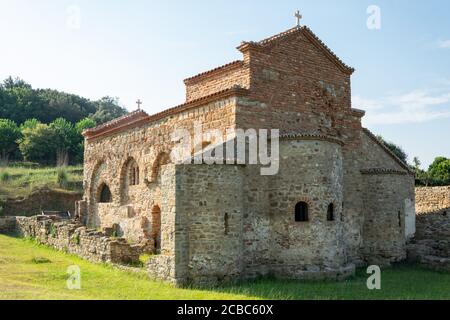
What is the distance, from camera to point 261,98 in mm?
14164

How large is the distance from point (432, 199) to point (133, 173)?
16.7 meters

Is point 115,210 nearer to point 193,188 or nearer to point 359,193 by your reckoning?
point 193,188

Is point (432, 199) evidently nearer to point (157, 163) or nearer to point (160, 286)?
point (157, 163)

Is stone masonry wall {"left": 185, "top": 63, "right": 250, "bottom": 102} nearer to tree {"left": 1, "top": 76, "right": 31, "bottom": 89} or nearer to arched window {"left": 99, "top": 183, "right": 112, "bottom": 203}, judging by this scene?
arched window {"left": 99, "top": 183, "right": 112, "bottom": 203}

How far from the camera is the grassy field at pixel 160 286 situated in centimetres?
1065

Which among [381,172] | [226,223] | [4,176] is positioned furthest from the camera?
[4,176]

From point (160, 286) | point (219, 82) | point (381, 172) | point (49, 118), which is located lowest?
point (160, 286)

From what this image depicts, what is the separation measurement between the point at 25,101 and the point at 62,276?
166 feet

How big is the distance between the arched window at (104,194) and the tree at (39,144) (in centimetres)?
2332

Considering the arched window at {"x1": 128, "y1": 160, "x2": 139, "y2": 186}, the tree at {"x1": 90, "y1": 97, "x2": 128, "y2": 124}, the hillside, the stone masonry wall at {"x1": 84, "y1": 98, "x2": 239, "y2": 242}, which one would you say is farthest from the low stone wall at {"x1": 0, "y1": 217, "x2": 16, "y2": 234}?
the tree at {"x1": 90, "y1": 97, "x2": 128, "y2": 124}

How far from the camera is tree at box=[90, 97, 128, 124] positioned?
5957cm

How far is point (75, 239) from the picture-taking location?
17531mm

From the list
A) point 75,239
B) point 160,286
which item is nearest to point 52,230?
point 75,239
